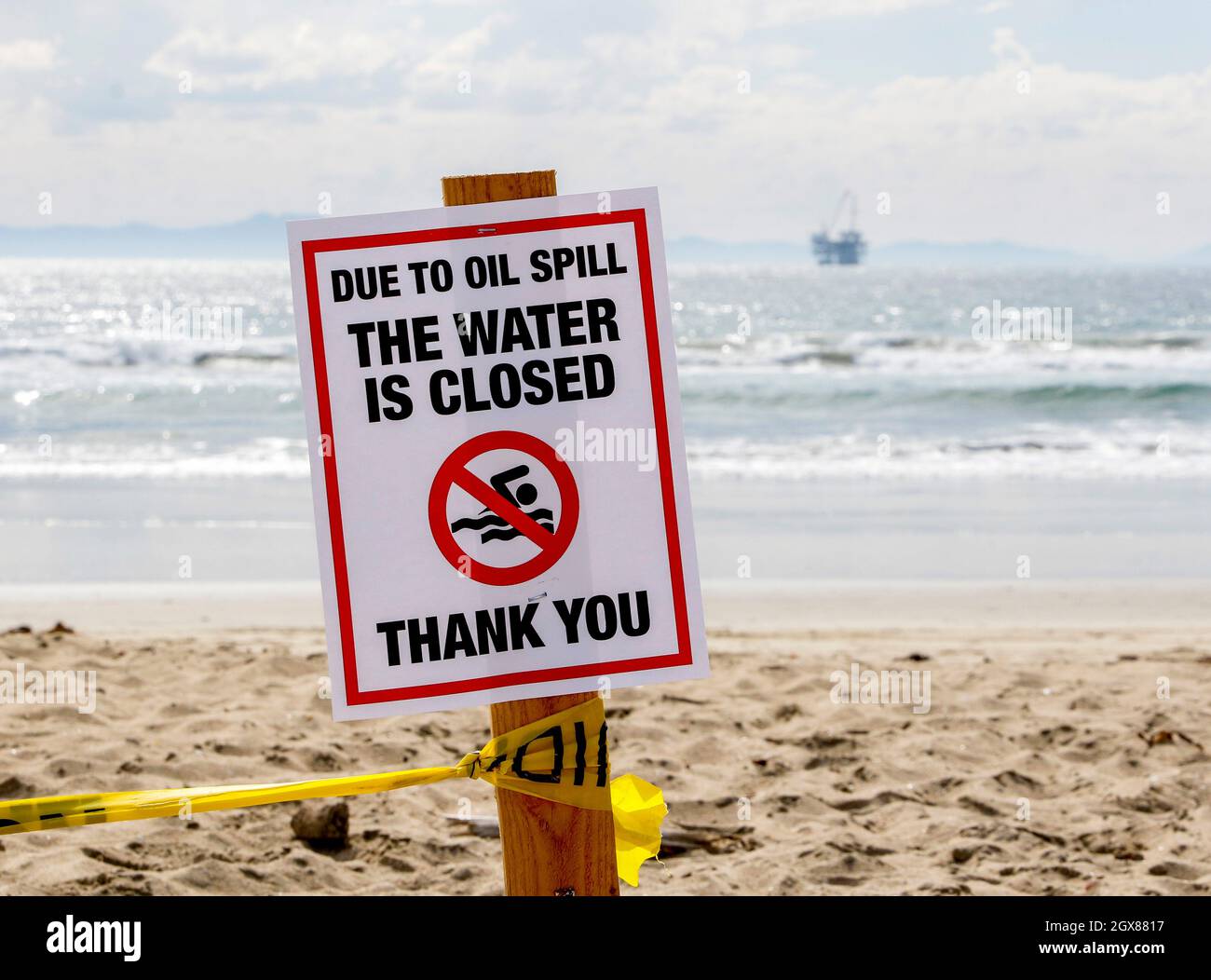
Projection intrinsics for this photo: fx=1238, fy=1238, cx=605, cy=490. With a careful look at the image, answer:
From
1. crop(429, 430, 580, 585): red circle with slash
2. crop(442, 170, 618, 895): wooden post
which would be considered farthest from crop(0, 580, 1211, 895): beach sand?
crop(429, 430, 580, 585): red circle with slash

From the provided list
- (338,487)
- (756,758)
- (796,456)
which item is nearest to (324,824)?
(756,758)

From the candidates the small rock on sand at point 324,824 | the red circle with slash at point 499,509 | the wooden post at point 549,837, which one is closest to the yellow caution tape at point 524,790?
the wooden post at point 549,837

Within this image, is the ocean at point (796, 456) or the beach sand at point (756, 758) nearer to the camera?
the beach sand at point (756, 758)

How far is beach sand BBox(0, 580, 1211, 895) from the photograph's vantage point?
3854 millimetres

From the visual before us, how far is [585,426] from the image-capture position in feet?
6.63

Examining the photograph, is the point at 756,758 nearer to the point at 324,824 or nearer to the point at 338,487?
the point at 324,824

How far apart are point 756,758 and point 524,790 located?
309 centimetres

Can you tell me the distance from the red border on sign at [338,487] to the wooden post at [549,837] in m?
0.05

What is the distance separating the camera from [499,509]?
198 cm

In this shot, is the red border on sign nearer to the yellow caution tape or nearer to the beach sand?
the yellow caution tape

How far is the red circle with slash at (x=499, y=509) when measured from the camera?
6.53 feet

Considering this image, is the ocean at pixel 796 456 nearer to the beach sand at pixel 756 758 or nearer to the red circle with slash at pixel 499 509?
the beach sand at pixel 756 758

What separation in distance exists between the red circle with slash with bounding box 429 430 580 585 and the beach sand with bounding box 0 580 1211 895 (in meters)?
2.03
